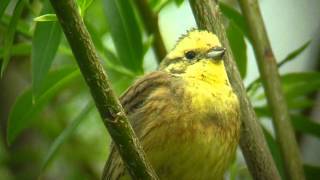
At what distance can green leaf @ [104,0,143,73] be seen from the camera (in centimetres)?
346

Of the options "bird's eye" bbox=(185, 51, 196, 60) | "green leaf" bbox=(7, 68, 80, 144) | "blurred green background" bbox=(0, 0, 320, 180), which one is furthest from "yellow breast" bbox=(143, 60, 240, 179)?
"green leaf" bbox=(7, 68, 80, 144)

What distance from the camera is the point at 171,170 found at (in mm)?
3240

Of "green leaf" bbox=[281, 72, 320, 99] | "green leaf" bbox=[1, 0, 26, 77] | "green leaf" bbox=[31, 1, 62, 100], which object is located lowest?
"green leaf" bbox=[281, 72, 320, 99]

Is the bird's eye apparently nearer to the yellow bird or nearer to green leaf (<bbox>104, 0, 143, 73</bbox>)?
the yellow bird

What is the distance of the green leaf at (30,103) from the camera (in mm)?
3594

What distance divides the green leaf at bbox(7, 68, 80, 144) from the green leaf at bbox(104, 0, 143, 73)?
0.81 ft

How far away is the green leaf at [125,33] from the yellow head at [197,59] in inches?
6.6

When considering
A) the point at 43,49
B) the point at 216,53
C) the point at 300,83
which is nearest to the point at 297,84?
the point at 300,83

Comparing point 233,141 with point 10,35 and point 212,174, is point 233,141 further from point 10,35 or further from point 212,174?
point 10,35

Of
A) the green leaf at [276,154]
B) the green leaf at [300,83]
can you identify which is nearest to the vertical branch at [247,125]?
the green leaf at [276,154]

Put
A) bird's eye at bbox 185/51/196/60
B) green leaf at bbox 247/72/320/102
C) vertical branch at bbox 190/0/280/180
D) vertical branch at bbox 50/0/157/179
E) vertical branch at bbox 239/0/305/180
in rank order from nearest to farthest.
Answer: vertical branch at bbox 50/0/157/179 → vertical branch at bbox 190/0/280/180 → vertical branch at bbox 239/0/305/180 → bird's eye at bbox 185/51/196/60 → green leaf at bbox 247/72/320/102

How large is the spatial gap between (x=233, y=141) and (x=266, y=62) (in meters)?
0.35

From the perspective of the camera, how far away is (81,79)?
456 centimetres

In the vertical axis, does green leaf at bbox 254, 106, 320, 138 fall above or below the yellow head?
below
